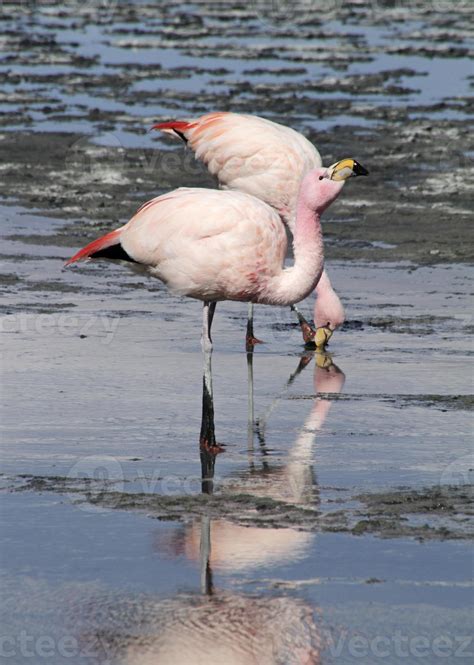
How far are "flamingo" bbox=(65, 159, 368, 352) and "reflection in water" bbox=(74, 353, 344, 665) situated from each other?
191 cm

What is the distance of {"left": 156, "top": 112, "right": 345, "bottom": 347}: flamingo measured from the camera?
11.1 m

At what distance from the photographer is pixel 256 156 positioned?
11328 millimetres

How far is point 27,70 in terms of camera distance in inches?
1169

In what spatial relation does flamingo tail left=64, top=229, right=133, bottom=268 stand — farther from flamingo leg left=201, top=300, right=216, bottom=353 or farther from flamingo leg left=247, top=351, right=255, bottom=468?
flamingo leg left=247, top=351, right=255, bottom=468

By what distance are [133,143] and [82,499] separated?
13.5 meters

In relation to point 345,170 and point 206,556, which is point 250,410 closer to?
point 345,170

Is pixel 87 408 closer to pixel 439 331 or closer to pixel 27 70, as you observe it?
pixel 439 331

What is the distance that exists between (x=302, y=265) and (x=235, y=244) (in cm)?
38

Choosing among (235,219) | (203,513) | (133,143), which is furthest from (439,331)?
(133,143)

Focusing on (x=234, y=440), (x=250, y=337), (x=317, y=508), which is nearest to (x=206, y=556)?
(x=317, y=508)

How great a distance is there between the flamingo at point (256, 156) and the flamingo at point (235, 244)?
7.28ft

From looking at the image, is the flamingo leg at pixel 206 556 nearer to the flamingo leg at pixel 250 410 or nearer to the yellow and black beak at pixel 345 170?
the flamingo leg at pixel 250 410

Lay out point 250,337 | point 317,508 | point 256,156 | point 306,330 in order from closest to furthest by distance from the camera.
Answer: point 317,508 → point 250,337 → point 306,330 → point 256,156

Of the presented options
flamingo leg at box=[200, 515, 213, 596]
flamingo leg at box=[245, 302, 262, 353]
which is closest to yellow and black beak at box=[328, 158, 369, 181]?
flamingo leg at box=[200, 515, 213, 596]
